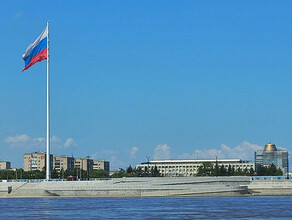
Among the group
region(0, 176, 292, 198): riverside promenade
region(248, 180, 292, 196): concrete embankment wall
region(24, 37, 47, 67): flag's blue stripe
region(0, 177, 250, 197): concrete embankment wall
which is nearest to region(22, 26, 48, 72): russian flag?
region(24, 37, 47, 67): flag's blue stripe

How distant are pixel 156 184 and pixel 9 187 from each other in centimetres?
2859

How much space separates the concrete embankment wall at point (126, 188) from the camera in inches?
4756

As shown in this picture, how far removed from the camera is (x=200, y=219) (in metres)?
62.1

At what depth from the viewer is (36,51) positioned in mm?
119312

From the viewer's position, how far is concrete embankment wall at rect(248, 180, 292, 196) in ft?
415

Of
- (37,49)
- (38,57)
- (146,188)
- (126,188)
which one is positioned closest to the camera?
(38,57)

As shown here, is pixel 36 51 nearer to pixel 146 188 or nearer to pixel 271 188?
pixel 146 188

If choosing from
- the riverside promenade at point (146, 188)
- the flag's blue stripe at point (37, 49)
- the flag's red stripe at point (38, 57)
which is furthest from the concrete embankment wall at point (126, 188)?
the flag's blue stripe at point (37, 49)

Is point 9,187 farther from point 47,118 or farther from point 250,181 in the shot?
point 250,181

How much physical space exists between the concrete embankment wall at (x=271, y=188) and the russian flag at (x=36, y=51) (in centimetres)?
4742

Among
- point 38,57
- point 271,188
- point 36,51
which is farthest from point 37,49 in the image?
point 271,188

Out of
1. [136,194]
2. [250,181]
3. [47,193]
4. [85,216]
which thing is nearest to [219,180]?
[250,181]

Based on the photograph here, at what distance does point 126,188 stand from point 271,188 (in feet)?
94.5

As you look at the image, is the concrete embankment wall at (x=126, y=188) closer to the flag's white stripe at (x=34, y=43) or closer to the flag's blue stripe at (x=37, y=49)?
the flag's blue stripe at (x=37, y=49)
